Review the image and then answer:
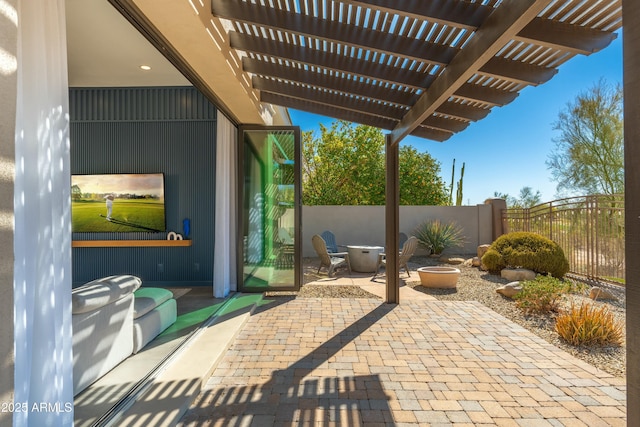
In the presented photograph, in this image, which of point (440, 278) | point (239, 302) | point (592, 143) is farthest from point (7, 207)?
point (592, 143)

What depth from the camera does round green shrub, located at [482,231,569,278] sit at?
6500mm

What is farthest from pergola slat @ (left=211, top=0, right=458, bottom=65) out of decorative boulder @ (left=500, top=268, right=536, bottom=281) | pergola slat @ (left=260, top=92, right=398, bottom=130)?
decorative boulder @ (left=500, top=268, right=536, bottom=281)

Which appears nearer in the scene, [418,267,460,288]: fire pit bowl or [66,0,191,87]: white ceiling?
[66,0,191,87]: white ceiling

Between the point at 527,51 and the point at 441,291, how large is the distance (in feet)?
13.6

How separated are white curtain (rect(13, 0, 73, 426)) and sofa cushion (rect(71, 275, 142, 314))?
2.15 ft

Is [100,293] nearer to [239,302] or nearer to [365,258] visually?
[239,302]

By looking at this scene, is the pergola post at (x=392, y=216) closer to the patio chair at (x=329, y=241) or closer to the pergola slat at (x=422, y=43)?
the pergola slat at (x=422, y=43)

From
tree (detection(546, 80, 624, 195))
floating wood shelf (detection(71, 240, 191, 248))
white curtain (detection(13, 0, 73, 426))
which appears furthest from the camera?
tree (detection(546, 80, 624, 195))

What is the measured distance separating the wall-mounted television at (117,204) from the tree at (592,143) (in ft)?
43.4

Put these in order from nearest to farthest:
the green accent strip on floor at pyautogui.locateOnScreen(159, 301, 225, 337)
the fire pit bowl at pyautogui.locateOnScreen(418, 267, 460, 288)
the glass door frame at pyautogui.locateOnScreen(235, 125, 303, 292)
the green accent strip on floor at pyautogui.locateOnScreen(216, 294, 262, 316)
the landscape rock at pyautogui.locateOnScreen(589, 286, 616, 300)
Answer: the green accent strip on floor at pyautogui.locateOnScreen(159, 301, 225, 337) → the green accent strip on floor at pyautogui.locateOnScreen(216, 294, 262, 316) → the landscape rock at pyautogui.locateOnScreen(589, 286, 616, 300) → the glass door frame at pyautogui.locateOnScreen(235, 125, 303, 292) → the fire pit bowl at pyautogui.locateOnScreen(418, 267, 460, 288)

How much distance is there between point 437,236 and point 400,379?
7747 mm

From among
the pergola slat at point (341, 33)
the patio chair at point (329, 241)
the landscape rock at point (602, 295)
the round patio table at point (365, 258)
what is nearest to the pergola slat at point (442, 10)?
the pergola slat at point (341, 33)

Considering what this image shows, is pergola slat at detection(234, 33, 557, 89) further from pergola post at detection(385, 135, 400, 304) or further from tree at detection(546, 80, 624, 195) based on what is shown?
tree at detection(546, 80, 624, 195)

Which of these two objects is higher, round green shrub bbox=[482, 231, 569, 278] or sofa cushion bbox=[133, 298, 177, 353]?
round green shrub bbox=[482, 231, 569, 278]
